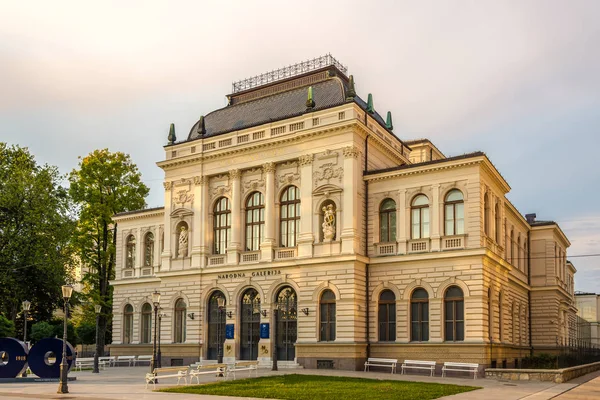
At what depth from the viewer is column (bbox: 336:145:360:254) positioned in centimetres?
3978

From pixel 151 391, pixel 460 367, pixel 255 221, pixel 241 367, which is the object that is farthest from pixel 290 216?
pixel 151 391

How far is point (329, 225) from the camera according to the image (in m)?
41.0

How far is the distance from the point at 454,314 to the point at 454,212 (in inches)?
223

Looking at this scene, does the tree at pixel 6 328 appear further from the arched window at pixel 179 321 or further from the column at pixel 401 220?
the column at pixel 401 220

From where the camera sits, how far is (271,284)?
140 feet

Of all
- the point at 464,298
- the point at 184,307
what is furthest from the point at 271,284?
the point at 464,298

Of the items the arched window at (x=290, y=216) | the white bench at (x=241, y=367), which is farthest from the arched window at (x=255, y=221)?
the white bench at (x=241, y=367)

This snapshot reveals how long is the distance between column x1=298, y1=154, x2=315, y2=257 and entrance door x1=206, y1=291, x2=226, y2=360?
7289 millimetres

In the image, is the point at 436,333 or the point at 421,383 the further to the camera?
the point at 436,333

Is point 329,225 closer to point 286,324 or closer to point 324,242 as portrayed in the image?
point 324,242

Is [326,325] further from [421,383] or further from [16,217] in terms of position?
[16,217]

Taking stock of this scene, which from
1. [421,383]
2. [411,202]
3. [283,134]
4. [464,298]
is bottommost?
[421,383]

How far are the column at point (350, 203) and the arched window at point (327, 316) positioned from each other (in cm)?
292

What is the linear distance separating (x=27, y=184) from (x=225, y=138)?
18.3 m
